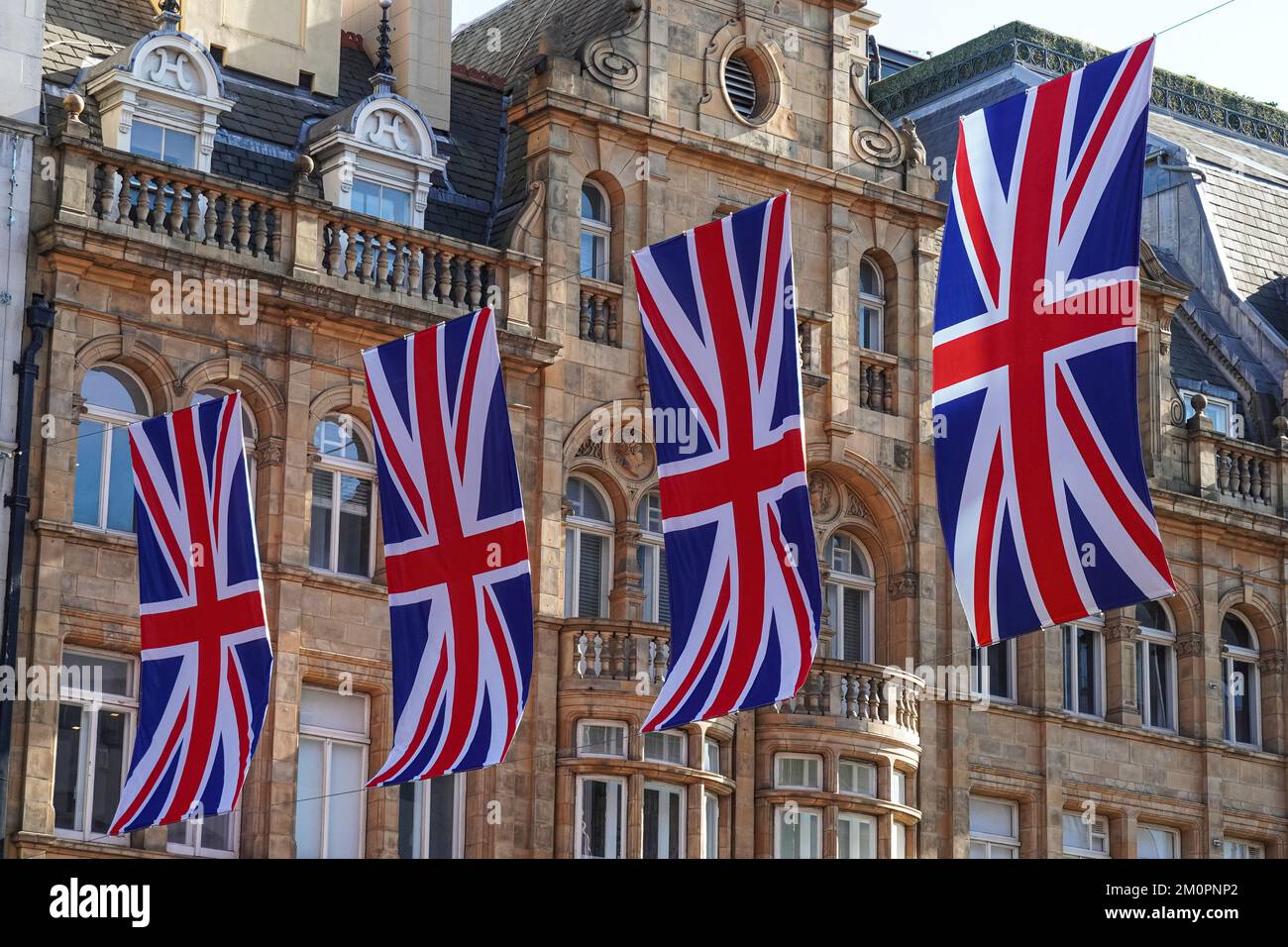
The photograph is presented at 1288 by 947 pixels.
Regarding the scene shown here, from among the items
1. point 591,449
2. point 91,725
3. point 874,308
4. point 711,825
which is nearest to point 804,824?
point 711,825

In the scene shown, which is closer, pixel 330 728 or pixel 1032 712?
pixel 330 728

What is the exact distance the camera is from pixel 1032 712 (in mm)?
45500

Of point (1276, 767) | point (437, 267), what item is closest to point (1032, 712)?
point (1276, 767)

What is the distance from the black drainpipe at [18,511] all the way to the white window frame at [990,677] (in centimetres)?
1495

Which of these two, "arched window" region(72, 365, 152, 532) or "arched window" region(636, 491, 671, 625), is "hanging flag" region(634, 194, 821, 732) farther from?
"arched window" region(636, 491, 671, 625)

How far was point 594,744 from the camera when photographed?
40.2 m

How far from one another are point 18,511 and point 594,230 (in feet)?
33.5

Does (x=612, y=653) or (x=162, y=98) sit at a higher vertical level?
(x=162, y=98)

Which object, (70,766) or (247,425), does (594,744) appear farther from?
(70,766)

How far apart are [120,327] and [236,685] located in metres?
6.59

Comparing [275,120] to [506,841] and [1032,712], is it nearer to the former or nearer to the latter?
[506,841]

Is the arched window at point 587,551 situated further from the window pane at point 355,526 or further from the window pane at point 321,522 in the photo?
the window pane at point 321,522

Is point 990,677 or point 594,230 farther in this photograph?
point 990,677
